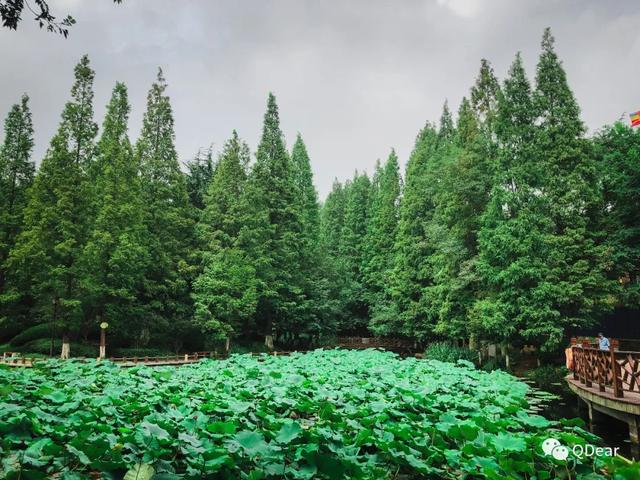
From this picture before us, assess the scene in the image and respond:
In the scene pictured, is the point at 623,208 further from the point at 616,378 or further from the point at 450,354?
the point at 616,378

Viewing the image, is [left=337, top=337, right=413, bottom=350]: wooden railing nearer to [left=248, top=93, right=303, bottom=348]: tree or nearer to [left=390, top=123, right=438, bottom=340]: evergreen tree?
[left=390, top=123, right=438, bottom=340]: evergreen tree

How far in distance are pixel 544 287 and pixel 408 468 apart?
15.5 m

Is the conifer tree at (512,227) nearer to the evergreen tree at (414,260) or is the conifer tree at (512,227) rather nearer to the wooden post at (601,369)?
the evergreen tree at (414,260)

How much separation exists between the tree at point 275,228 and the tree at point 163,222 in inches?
165

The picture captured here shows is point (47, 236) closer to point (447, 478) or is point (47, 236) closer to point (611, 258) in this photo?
point (447, 478)

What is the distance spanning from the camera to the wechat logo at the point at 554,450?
358 cm

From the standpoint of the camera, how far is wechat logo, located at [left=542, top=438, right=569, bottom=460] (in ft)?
11.8

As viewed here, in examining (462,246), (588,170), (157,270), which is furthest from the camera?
(157,270)

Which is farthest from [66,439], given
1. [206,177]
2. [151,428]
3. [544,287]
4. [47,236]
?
[206,177]

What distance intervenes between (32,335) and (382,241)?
23043mm

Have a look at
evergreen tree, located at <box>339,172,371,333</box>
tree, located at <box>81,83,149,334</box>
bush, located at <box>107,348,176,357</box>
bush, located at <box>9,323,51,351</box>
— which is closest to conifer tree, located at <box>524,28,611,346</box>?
evergreen tree, located at <box>339,172,371,333</box>

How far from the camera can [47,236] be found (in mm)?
20328

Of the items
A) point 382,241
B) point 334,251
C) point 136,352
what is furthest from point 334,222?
point 136,352

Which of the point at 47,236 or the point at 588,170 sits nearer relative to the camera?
the point at 588,170
